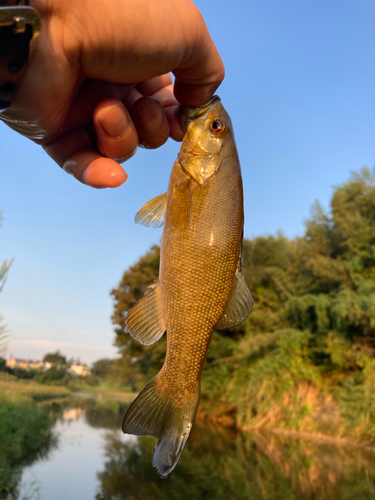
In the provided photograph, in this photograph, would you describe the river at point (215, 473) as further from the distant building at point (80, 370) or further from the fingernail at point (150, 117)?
the distant building at point (80, 370)

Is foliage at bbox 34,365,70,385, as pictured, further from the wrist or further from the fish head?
the wrist

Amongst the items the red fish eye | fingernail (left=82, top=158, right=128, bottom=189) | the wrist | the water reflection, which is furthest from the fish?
the water reflection

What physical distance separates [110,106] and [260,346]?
2212 cm

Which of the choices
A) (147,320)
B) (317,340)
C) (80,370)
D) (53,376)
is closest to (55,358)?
(53,376)

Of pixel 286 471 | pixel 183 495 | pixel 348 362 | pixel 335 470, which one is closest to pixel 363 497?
pixel 335 470

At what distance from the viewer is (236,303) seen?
208 cm

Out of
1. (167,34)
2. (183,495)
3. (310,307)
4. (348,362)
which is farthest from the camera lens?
(310,307)

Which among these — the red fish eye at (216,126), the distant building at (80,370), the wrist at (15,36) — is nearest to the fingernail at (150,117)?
the red fish eye at (216,126)

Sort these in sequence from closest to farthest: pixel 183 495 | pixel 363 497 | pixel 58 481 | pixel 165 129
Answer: pixel 165 129 < pixel 363 497 < pixel 183 495 < pixel 58 481

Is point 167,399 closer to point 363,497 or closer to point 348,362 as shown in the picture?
point 363,497

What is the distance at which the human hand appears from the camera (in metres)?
1.46

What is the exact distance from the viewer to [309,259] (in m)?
20.8

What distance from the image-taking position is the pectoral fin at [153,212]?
2.17 m

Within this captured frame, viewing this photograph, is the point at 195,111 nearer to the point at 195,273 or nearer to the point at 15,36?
the point at 195,273
